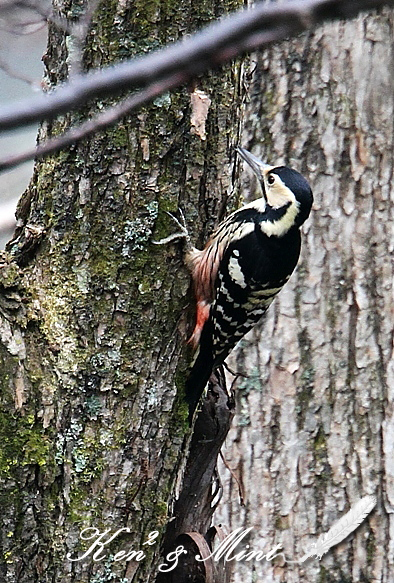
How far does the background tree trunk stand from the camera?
12.4 ft

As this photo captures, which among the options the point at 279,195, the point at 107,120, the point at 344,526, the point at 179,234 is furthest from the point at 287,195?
the point at 107,120

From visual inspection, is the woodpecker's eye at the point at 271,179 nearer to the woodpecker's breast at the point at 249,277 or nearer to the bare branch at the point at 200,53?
the woodpecker's breast at the point at 249,277

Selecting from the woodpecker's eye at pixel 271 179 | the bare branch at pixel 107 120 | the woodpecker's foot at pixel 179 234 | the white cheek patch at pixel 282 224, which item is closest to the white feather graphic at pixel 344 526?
the white cheek patch at pixel 282 224

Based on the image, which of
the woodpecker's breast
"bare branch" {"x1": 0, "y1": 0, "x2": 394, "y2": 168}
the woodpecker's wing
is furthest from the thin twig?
the woodpecker's breast

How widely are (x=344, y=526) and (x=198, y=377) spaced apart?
5.81ft

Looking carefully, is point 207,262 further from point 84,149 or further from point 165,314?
point 84,149

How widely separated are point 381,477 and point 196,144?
218 cm

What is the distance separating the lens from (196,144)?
2262mm

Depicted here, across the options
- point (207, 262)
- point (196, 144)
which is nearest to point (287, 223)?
point (207, 262)

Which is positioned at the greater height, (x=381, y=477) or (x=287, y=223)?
(x=287, y=223)

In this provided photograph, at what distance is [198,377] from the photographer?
7.74 ft

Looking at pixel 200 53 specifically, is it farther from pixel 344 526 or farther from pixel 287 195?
pixel 344 526

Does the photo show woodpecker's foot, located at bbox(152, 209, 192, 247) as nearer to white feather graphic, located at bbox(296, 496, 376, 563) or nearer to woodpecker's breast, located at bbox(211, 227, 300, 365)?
woodpecker's breast, located at bbox(211, 227, 300, 365)

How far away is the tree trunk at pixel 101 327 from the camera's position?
7.03 feet
